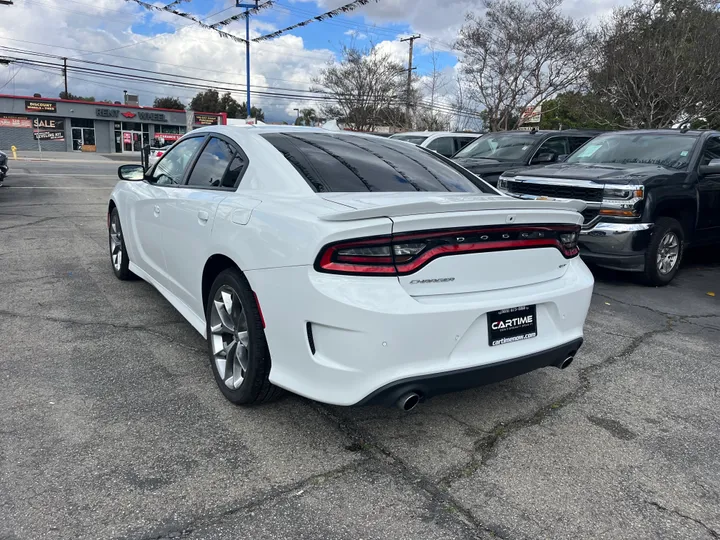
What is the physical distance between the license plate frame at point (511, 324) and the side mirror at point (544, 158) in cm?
719

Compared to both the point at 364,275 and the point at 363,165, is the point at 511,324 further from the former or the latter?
the point at 363,165

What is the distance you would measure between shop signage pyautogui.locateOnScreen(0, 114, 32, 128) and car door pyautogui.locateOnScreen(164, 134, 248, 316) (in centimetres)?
5380

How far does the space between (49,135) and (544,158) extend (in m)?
51.5

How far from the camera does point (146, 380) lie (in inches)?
140

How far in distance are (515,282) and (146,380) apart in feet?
7.65

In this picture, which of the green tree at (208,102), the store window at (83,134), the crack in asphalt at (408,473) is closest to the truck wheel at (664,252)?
the crack in asphalt at (408,473)

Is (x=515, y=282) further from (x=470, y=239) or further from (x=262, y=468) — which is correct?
(x=262, y=468)

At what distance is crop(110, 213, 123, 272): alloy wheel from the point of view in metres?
5.66

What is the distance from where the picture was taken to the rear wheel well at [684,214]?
6.44 m

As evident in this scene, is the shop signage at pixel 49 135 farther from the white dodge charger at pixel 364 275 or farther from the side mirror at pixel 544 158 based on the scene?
the white dodge charger at pixel 364 275

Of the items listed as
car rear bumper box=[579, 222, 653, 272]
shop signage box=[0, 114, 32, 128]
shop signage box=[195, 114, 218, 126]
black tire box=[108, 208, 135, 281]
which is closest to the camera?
black tire box=[108, 208, 135, 281]

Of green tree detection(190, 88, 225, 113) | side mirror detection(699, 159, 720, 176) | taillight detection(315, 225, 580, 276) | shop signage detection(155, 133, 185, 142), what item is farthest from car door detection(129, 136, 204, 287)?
green tree detection(190, 88, 225, 113)

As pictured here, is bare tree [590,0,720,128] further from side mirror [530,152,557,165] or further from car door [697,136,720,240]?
car door [697,136,720,240]

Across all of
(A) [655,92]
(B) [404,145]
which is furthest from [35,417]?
(A) [655,92]
